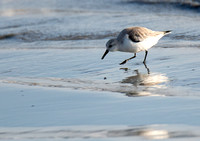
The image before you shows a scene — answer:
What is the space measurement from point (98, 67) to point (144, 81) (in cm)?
131

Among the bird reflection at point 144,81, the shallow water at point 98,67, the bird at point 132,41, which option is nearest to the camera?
A: the shallow water at point 98,67

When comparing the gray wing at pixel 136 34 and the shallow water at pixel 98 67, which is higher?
the gray wing at pixel 136 34

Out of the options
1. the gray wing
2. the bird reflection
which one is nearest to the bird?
the gray wing

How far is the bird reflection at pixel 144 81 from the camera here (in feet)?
17.8

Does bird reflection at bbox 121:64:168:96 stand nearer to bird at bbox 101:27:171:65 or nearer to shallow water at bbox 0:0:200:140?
shallow water at bbox 0:0:200:140

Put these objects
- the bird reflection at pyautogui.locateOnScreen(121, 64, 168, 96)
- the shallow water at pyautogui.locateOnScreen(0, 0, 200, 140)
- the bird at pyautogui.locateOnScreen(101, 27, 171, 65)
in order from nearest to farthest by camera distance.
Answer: the shallow water at pyautogui.locateOnScreen(0, 0, 200, 140) < the bird reflection at pyautogui.locateOnScreen(121, 64, 168, 96) < the bird at pyautogui.locateOnScreen(101, 27, 171, 65)

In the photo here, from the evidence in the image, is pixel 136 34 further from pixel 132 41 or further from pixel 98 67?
pixel 98 67

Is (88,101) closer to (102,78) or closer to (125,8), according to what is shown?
(102,78)

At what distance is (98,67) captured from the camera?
718cm

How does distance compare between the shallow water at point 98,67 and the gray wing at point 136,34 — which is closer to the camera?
the shallow water at point 98,67

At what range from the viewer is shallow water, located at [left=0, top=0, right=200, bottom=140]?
14.3 feet

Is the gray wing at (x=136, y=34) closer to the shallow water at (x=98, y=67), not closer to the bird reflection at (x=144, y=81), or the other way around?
the shallow water at (x=98, y=67)

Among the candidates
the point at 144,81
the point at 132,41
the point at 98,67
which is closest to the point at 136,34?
the point at 132,41

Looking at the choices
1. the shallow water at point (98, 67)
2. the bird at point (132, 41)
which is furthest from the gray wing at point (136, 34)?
the shallow water at point (98, 67)
